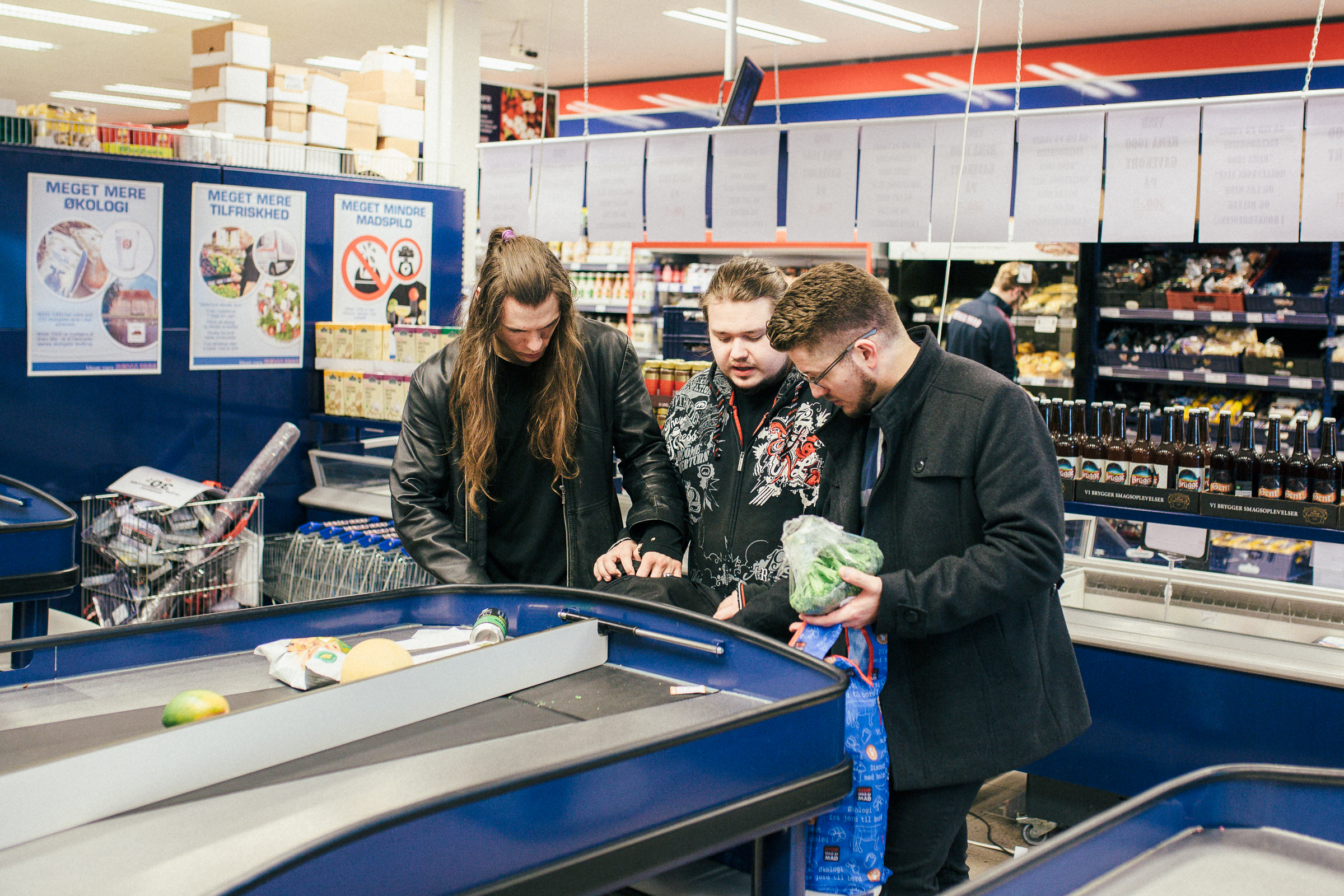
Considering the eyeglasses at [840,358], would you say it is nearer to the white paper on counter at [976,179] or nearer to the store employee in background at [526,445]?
the store employee in background at [526,445]

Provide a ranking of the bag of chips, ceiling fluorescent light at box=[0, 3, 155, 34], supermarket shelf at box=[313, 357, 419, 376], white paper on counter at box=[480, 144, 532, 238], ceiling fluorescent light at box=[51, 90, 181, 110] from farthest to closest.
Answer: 1. ceiling fluorescent light at box=[51, 90, 181, 110]
2. ceiling fluorescent light at box=[0, 3, 155, 34]
3. white paper on counter at box=[480, 144, 532, 238]
4. supermarket shelf at box=[313, 357, 419, 376]
5. the bag of chips

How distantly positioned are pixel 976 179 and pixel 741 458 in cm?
230

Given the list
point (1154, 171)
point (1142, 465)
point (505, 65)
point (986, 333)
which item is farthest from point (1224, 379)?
point (505, 65)

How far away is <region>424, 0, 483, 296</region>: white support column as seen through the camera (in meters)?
7.58

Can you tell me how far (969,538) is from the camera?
6.64 feet

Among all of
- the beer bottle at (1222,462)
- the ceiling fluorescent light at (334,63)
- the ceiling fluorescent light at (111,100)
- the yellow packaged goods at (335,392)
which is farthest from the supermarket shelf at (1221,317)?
the ceiling fluorescent light at (111,100)

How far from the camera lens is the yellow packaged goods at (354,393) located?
17.4 ft

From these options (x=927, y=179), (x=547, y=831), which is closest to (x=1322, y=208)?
(x=927, y=179)

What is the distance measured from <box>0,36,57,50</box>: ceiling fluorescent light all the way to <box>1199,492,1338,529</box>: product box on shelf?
519 inches

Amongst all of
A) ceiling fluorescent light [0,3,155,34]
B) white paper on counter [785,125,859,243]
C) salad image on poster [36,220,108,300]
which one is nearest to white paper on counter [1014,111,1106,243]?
white paper on counter [785,125,859,243]

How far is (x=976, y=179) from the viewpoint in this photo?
420cm

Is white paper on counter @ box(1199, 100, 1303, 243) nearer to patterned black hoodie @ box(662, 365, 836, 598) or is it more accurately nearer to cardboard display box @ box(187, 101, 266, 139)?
patterned black hoodie @ box(662, 365, 836, 598)

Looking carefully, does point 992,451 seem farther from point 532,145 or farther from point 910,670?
point 532,145

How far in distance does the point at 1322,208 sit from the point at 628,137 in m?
2.91
